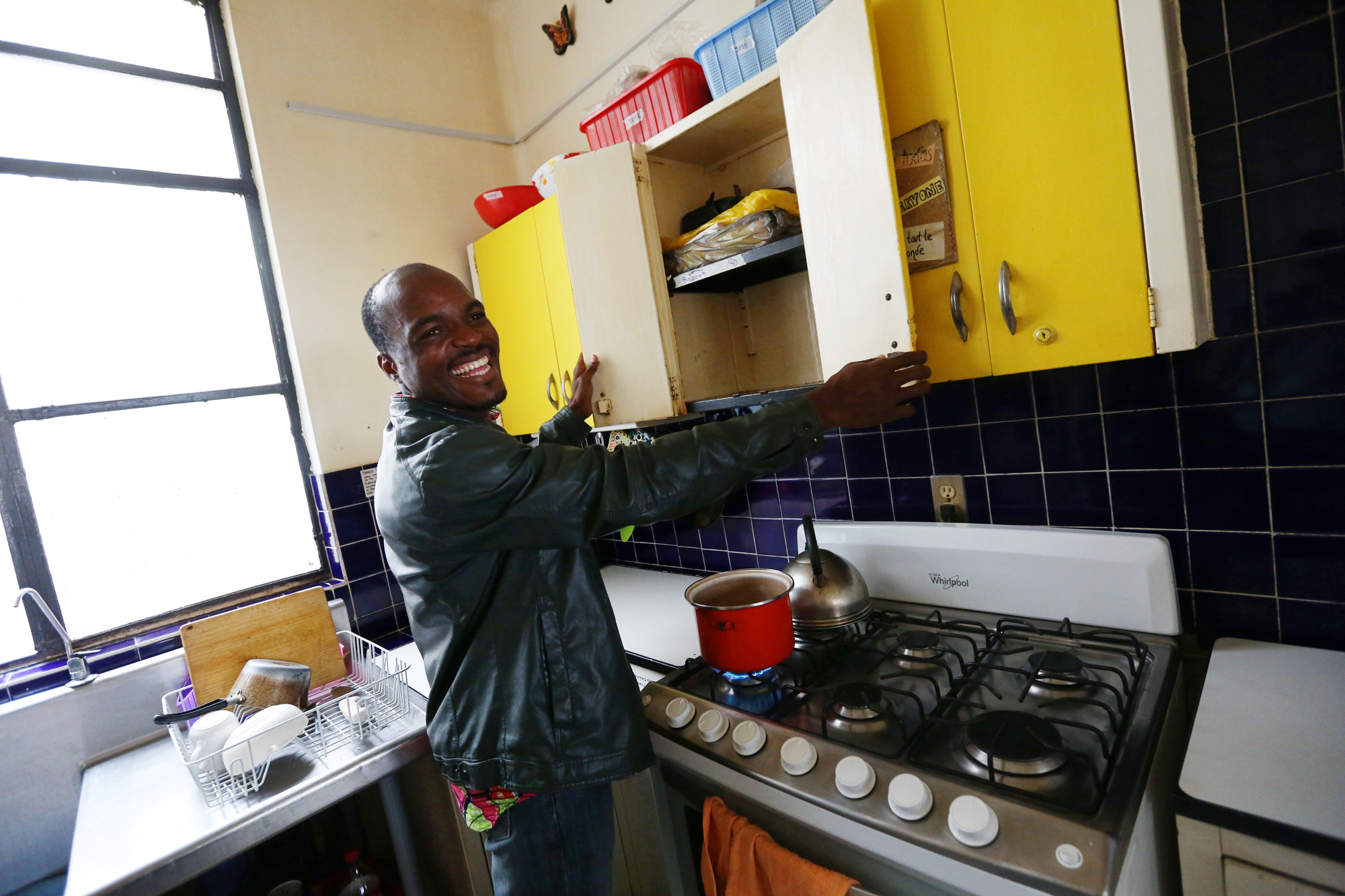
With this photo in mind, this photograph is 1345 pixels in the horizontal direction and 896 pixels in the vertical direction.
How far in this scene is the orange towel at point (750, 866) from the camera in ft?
2.81

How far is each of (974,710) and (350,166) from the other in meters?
2.30

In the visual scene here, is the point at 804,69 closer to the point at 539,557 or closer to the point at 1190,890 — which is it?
the point at 539,557

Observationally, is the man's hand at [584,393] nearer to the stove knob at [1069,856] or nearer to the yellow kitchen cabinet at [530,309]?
the yellow kitchen cabinet at [530,309]

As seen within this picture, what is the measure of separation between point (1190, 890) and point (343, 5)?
2.95 meters

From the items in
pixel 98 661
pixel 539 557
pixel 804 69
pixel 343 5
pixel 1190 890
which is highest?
pixel 343 5

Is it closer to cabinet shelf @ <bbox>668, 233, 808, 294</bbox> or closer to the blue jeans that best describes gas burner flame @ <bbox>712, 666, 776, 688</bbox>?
the blue jeans

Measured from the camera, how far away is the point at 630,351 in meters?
1.50

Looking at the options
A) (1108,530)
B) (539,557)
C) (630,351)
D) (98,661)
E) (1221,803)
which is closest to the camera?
(1221,803)

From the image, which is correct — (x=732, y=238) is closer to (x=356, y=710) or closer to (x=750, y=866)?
(x=750, y=866)

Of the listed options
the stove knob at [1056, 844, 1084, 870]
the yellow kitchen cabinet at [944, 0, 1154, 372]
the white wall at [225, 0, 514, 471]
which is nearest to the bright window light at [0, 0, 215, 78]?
the white wall at [225, 0, 514, 471]

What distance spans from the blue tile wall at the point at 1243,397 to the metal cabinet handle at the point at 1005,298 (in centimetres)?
31

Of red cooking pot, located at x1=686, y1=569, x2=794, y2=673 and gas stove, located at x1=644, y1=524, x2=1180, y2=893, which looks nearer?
gas stove, located at x1=644, y1=524, x2=1180, y2=893

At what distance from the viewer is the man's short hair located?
3.61 ft

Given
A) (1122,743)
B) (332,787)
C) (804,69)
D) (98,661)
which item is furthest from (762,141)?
(98,661)
